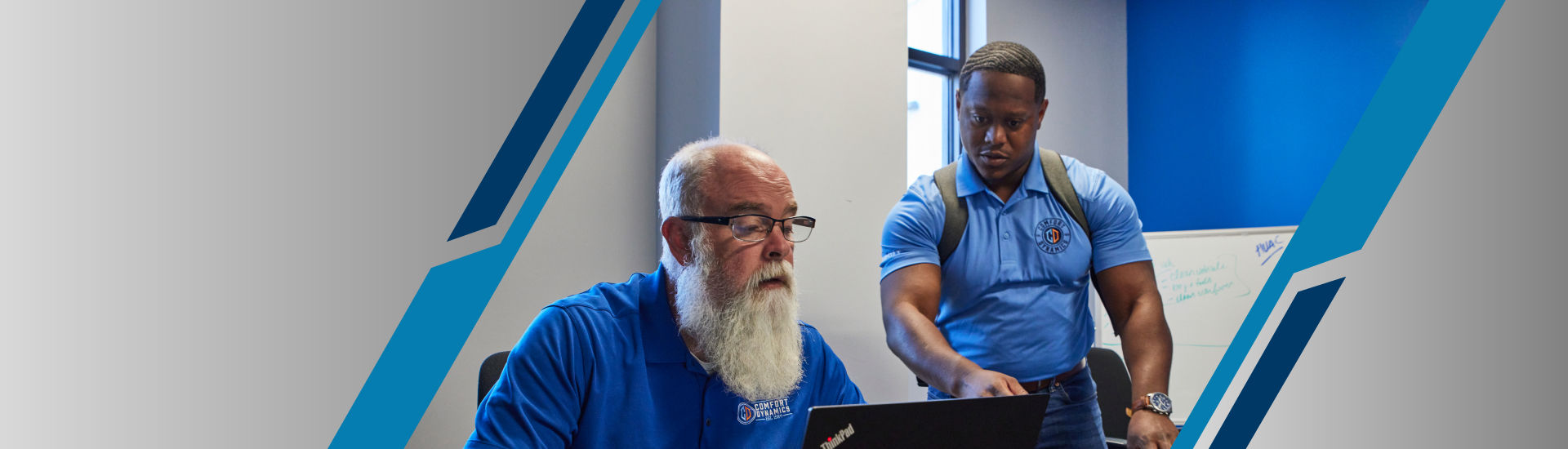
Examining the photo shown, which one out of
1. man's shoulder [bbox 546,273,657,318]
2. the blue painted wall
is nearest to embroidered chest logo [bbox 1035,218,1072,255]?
man's shoulder [bbox 546,273,657,318]

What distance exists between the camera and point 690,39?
2635 mm

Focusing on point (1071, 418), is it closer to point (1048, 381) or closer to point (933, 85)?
point (1048, 381)

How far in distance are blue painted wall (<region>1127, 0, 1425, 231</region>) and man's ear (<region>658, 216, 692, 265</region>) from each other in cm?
376

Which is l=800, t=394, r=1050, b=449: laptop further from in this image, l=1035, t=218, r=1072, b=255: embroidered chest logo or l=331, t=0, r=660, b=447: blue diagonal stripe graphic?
l=331, t=0, r=660, b=447: blue diagonal stripe graphic

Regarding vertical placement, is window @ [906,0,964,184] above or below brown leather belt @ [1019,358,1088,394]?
above

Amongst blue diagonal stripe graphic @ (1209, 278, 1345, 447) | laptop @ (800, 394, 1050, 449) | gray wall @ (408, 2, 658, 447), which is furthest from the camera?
gray wall @ (408, 2, 658, 447)

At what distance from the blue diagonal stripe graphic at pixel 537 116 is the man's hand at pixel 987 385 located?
1.08 meters

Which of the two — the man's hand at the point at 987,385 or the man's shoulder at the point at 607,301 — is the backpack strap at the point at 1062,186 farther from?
the man's shoulder at the point at 607,301

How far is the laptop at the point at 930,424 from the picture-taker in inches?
42.6

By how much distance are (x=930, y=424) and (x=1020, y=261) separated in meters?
0.81

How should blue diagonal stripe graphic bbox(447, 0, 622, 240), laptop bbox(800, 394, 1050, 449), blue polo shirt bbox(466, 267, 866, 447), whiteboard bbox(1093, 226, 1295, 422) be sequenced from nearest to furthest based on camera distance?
laptop bbox(800, 394, 1050, 449), blue polo shirt bbox(466, 267, 866, 447), blue diagonal stripe graphic bbox(447, 0, 622, 240), whiteboard bbox(1093, 226, 1295, 422)

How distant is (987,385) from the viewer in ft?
5.13

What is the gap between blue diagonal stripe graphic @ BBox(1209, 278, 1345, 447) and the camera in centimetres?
142

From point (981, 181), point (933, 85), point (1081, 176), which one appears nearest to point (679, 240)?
point (981, 181)
